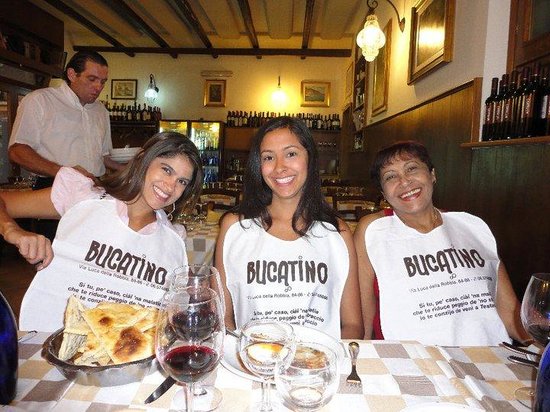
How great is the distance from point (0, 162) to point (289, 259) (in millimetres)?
6511

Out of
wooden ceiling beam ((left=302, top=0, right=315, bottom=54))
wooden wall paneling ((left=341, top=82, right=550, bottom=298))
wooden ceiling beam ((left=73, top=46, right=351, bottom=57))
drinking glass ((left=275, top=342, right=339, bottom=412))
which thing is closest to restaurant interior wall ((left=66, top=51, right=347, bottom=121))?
wooden ceiling beam ((left=73, top=46, right=351, bottom=57))

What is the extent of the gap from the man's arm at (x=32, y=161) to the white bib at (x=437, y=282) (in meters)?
2.24

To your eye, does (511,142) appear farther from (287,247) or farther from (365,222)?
(287,247)

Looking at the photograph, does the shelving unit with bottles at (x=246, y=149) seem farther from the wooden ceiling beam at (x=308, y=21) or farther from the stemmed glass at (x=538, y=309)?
the stemmed glass at (x=538, y=309)

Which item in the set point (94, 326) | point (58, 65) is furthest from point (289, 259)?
point (58, 65)

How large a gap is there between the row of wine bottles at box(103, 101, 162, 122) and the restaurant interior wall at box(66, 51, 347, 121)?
14.3 inches

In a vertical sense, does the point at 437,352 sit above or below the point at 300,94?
below

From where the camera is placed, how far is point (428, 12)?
406 cm

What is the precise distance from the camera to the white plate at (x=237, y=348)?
96 centimetres

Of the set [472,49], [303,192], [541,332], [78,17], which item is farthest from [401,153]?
[78,17]

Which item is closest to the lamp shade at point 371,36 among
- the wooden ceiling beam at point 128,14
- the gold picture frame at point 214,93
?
the wooden ceiling beam at point 128,14

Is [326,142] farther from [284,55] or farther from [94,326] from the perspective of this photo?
[94,326]

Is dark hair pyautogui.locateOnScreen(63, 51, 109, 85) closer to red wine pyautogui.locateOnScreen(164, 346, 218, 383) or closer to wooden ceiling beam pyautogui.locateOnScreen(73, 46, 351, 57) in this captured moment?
red wine pyautogui.locateOnScreen(164, 346, 218, 383)

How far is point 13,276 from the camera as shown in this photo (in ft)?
15.4
